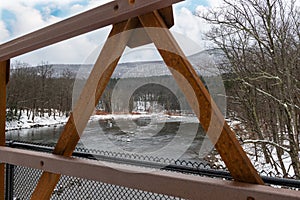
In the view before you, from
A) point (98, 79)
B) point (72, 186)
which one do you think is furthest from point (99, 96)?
point (72, 186)

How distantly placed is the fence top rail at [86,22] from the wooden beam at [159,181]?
0.45 meters

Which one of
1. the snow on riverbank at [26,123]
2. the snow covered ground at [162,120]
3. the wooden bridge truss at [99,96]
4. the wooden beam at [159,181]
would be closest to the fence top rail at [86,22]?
the wooden bridge truss at [99,96]

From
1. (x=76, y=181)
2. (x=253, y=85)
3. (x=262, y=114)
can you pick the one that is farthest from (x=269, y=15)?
(x=76, y=181)

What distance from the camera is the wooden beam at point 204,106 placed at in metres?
0.70

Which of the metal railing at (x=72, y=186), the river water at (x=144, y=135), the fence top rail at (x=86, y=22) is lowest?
the metal railing at (x=72, y=186)

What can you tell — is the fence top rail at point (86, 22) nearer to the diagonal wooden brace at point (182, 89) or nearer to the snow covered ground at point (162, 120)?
the diagonal wooden brace at point (182, 89)

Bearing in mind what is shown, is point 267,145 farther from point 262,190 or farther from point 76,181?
point 262,190

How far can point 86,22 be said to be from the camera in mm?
884

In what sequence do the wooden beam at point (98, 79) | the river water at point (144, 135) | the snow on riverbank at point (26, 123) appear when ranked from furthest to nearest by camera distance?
the snow on riverbank at point (26, 123), the river water at point (144, 135), the wooden beam at point (98, 79)

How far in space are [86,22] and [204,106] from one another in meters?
0.48

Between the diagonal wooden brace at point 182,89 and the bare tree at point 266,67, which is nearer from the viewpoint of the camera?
the diagonal wooden brace at point 182,89

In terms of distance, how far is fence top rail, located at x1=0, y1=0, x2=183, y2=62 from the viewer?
0.77 metres

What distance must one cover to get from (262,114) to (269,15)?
89.4 inches

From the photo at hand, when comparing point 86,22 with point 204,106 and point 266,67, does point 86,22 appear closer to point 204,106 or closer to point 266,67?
point 204,106
